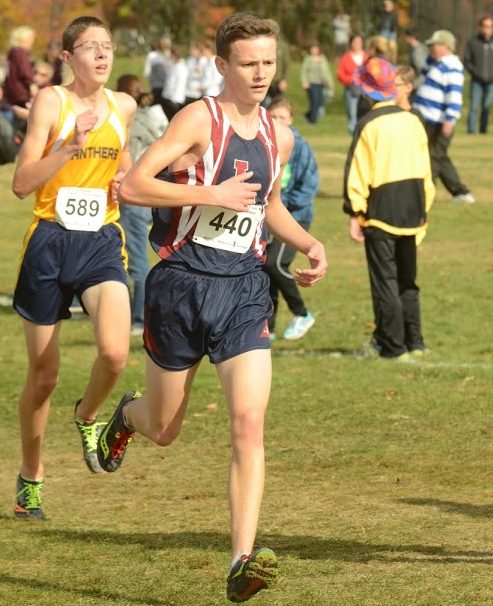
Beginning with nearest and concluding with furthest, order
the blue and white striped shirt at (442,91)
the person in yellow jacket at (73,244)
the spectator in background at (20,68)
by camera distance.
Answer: the person in yellow jacket at (73,244) < the blue and white striped shirt at (442,91) < the spectator in background at (20,68)

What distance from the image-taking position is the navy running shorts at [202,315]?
6.12 metres

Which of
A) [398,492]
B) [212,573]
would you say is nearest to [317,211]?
[398,492]

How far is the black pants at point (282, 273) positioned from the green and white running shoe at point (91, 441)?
5155 millimetres

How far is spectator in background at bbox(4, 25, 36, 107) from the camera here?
2461cm

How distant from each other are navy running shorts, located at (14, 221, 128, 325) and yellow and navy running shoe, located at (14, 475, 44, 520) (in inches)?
31.9

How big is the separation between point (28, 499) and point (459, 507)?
2.12 metres

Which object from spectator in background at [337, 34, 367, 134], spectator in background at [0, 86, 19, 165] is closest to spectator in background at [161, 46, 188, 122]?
spectator in background at [337, 34, 367, 134]

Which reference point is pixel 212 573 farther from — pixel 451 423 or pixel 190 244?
pixel 451 423

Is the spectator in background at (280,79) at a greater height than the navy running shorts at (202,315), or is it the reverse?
the navy running shorts at (202,315)

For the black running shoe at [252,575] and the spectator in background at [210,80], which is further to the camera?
the spectator in background at [210,80]

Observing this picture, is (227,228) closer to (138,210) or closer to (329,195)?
(138,210)

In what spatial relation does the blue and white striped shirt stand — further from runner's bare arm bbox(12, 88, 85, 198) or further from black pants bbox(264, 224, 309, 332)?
runner's bare arm bbox(12, 88, 85, 198)

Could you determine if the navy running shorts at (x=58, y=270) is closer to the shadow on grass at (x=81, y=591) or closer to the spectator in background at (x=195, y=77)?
the shadow on grass at (x=81, y=591)

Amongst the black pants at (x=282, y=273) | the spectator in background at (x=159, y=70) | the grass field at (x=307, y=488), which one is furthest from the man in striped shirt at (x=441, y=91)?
the spectator in background at (x=159, y=70)
